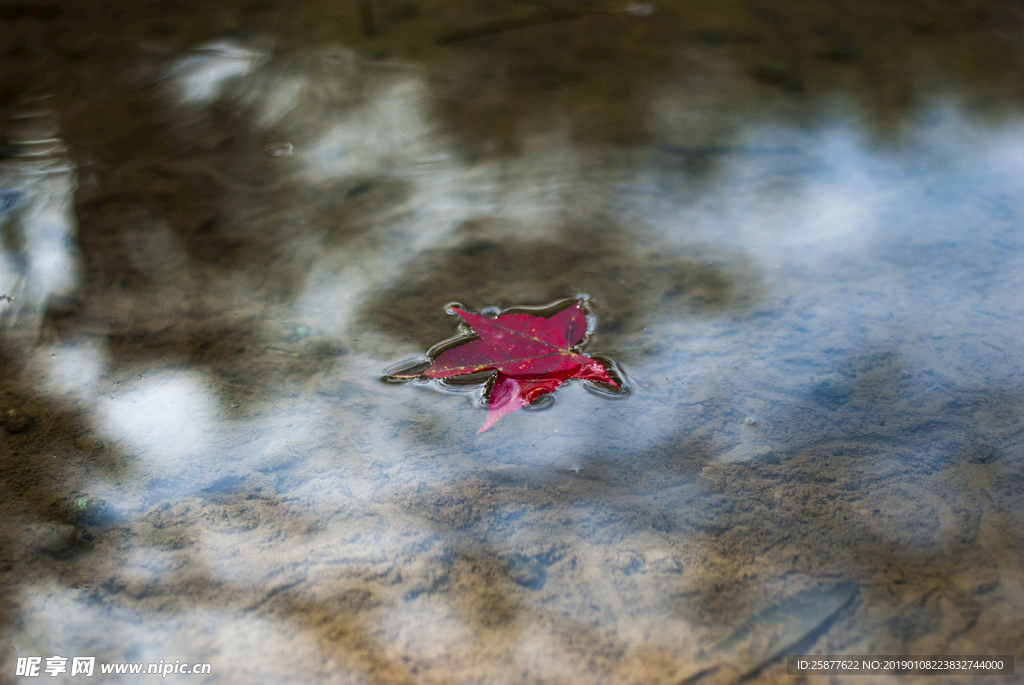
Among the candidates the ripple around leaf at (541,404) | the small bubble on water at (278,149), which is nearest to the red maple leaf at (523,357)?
the ripple around leaf at (541,404)

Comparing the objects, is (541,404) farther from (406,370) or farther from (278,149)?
(278,149)

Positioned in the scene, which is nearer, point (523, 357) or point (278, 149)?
point (523, 357)

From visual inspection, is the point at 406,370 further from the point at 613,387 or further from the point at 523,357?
the point at 613,387

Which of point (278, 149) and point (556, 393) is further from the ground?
point (278, 149)

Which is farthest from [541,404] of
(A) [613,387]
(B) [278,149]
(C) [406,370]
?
(B) [278,149]

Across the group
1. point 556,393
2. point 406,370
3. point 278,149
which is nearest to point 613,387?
point 556,393

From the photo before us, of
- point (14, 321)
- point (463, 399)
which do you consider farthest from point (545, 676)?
point (14, 321)

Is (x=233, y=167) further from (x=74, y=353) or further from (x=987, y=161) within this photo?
(x=987, y=161)
